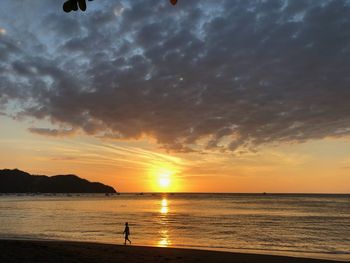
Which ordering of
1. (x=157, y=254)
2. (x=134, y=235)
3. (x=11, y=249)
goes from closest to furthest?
1. (x=11, y=249)
2. (x=157, y=254)
3. (x=134, y=235)

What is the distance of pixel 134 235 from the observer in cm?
4203

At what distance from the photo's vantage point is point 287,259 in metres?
26.1

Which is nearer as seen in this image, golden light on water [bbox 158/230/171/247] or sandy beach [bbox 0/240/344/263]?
sandy beach [bbox 0/240/344/263]

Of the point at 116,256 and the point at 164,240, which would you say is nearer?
the point at 116,256

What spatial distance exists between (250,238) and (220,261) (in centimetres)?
1766

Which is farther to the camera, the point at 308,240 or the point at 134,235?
the point at 134,235

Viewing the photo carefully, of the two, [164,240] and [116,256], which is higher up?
[116,256]

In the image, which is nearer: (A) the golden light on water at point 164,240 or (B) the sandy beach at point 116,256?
(B) the sandy beach at point 116,256

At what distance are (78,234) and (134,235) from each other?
6.59 meters

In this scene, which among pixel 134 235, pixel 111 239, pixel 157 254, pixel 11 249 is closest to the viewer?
pixel 11 249

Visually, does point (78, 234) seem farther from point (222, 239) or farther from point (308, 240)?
point (308, 240)

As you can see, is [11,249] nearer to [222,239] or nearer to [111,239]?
[111,239]

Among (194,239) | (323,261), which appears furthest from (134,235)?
(323,261)

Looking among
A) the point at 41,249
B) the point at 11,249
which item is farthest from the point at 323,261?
the point at 11,249
